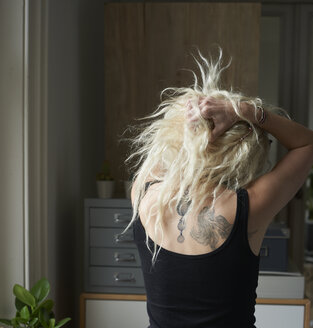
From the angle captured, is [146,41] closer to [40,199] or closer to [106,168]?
[106,168]

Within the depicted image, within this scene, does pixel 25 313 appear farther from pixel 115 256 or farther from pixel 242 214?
pixel 242 214

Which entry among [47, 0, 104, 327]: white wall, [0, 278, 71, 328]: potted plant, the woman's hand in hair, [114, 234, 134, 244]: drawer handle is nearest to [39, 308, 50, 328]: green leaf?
[0, 278, 71, 328]: potted plant

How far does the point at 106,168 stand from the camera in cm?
251

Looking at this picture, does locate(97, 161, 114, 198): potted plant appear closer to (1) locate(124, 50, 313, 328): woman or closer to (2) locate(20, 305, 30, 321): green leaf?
(2) locate(20, 305, 30, 321): green leaf

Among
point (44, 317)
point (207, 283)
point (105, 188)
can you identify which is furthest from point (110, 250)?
point (207, 283)

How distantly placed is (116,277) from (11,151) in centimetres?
81

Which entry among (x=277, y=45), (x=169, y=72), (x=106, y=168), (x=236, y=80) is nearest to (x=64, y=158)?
(x=106, y=168)

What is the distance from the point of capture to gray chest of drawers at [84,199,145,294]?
235 centimetres

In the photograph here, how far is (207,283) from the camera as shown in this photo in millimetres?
1215

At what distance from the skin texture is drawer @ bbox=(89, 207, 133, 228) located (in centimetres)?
116

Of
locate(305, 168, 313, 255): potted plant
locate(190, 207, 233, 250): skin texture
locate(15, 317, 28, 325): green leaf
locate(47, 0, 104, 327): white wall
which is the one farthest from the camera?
locate(305, 168, 313, 255): potted plant

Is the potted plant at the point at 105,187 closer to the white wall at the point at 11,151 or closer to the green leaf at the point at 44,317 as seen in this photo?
the white wall at the point at 11,151

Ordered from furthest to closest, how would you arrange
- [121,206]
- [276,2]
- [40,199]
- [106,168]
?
[276,2]
[106,168]
[121,206]
[40,199]

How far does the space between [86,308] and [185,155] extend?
1.42 meters
